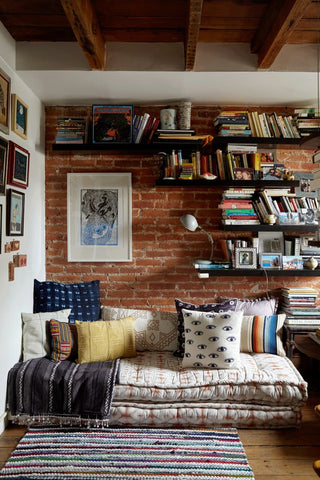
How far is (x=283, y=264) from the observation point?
12.0 feet

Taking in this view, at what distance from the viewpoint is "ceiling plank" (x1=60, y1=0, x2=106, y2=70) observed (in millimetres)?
2230

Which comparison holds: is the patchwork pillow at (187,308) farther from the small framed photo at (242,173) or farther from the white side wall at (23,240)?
the white side wall at (23,240)

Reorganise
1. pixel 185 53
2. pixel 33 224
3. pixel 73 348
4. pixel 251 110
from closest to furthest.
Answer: pixel 185 53, pixel 73 348, pixel 33 224, pixel 251 110

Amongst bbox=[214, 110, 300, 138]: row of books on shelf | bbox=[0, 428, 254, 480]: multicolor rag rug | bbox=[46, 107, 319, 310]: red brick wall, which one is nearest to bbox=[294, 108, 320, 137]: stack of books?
bbox=[214, 110, 300, 138]: row of books on shelf

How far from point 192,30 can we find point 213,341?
2108mm

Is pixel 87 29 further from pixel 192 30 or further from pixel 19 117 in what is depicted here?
pixel 19 117

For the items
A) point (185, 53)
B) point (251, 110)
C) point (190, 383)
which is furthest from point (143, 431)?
point (251, 110)

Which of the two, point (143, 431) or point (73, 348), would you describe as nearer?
point (143, 431)

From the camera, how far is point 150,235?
386cm

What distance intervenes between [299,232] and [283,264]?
419 millimetres

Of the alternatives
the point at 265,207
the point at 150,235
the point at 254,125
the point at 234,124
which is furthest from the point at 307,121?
the point at 150,235

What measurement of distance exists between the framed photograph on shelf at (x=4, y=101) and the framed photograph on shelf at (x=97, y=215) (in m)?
0.98

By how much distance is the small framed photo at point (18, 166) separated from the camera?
9.78 ft

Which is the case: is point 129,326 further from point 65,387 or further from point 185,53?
point 185,53
